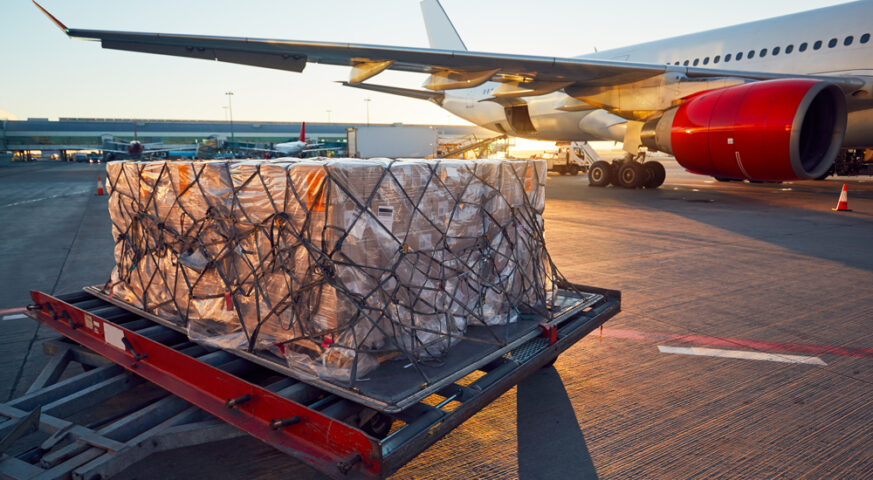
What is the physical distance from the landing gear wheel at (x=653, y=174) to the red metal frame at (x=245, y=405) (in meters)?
18.8

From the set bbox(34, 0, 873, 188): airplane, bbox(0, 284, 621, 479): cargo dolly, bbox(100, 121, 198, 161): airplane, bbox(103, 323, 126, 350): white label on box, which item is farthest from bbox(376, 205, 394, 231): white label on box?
bbox(100, 121, 198, 161): airplane

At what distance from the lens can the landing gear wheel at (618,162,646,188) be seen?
1888 centimetres

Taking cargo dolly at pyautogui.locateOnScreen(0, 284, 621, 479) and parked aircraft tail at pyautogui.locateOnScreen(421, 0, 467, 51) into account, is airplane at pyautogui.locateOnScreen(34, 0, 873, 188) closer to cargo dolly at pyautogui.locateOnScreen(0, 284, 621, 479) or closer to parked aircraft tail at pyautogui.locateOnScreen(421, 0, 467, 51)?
cargo dolly at pyautogui.locateOnScreen(0, 284, 621, 479)

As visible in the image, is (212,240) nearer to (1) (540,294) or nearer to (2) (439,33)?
(1) (540,294)

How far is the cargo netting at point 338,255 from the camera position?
106 inches

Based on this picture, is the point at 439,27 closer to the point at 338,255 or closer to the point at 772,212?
the point at 772,212

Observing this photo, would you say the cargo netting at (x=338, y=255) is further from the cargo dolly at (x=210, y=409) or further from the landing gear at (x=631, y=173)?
the landing gear at (x=631, y=173)

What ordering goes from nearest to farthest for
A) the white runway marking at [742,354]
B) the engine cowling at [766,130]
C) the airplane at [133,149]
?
the white runway marking at [742,354]
the engine cowling at [766,130]
the airplane at [133,149]

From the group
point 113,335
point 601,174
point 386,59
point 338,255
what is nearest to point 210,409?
point 338,255

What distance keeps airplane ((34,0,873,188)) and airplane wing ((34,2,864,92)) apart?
0.02 metres

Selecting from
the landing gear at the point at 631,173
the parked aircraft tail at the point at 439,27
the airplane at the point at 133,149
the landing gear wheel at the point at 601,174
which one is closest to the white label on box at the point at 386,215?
A: the landing gear at the point at 631,173

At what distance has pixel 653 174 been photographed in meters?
18.9

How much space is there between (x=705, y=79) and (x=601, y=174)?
7.83 meters

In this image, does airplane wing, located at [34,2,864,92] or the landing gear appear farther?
the landing gear
